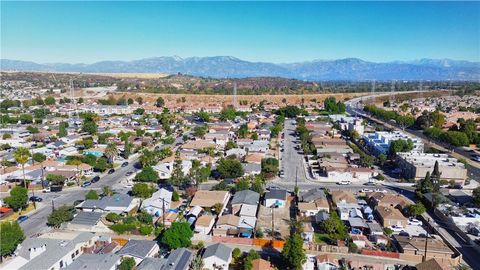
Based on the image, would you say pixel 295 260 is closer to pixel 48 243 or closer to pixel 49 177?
pixel 48 243

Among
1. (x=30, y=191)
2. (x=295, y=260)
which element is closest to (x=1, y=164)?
(x=30, y=191)

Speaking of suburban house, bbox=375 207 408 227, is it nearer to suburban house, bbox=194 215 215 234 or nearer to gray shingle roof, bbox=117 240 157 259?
suburban house, bbox=194 215 215 234

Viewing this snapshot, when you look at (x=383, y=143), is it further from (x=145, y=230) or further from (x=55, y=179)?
(x=55, y=179)

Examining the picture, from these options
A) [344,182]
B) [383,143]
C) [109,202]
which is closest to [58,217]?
[109,202]

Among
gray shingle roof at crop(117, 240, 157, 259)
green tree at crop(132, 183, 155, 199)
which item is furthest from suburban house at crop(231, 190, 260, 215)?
gray shingle roof at crop(117, 240, 157, 259)

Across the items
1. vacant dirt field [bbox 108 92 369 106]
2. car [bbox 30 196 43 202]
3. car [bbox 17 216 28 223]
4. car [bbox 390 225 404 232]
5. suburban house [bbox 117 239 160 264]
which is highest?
vacant dirt field [bbox 108 92 369 106]

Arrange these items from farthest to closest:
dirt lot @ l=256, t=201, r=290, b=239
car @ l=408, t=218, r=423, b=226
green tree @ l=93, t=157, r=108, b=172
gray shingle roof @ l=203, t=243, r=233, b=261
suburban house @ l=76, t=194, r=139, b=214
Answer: green tree @ l=93, t=157, r=108, b=172 → suburban house @ l=76, t=194, r=139, b=214 → car @ l=408, t=218, r=423, b=226 → dirt lot @ l=256, t=201, r=290, b=239 → gray shingle roof @ l=203, t=243, r=233, b=261

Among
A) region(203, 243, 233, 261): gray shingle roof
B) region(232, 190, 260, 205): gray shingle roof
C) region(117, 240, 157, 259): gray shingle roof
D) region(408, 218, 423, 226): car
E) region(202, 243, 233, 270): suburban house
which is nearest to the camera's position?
region(202, 243, 233, 270): suburban house
